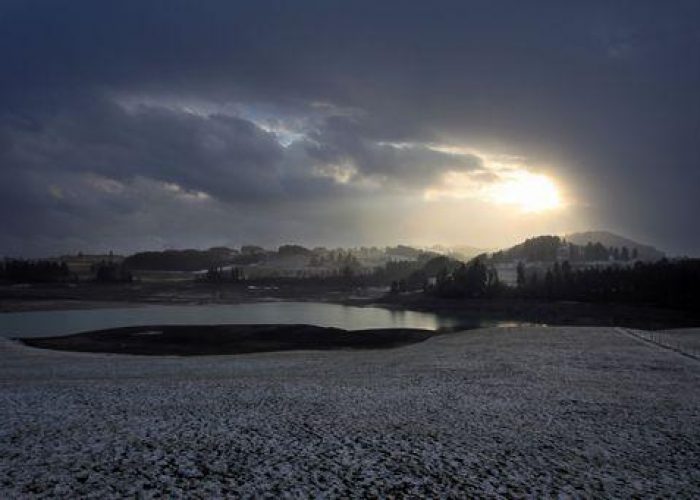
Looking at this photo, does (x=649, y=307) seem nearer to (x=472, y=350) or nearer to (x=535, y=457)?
(x=472, y=350)

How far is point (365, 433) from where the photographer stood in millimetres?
21328

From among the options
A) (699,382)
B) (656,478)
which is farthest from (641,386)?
(656,478)

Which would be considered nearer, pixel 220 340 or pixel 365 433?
pixel 365 433

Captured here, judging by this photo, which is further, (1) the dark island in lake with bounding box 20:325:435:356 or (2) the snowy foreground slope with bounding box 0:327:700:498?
(1) the dark island in lake with bounding box 20:325:435:356

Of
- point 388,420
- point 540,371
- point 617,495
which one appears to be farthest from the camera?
point 540,371

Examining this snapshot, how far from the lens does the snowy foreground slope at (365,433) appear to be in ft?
53.2

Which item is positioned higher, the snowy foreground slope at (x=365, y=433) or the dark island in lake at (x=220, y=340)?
the snowy foreground slope at (x=365, y=433)

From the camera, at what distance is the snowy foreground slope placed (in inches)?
638

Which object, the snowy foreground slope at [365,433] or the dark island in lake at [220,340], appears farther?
the dark island in lake at [220,340]

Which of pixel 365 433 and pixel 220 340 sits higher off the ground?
pixel 365 433

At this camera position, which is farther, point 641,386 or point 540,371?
point 540,371

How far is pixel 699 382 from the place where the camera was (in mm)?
34094

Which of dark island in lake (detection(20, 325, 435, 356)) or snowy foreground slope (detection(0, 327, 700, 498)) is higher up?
snowy foreground slope (detection(0, 327, 700, 498))

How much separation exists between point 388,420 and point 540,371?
19.6 meters
